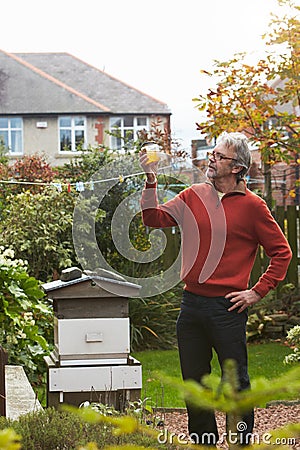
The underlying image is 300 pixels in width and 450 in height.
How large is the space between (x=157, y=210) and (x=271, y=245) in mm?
572

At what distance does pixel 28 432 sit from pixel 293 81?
6.26 meters

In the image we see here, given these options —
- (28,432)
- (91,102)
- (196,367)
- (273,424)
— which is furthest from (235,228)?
(91,102)

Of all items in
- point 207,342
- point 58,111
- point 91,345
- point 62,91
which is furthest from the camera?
point 62,91

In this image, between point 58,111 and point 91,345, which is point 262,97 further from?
point 58,111

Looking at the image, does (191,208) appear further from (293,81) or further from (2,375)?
(293,81)

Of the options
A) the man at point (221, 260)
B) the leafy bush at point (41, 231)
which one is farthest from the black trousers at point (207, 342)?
the leafy bush at point (41, 231)

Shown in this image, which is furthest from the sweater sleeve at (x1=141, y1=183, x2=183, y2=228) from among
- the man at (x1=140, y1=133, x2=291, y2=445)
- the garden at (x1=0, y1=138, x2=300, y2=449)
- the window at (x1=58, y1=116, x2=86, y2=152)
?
the window at (x1=58, y1=116, x2=86, y2=152)

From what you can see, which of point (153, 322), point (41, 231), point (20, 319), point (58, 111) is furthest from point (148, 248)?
point (58, 111)

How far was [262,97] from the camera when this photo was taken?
28.5ft

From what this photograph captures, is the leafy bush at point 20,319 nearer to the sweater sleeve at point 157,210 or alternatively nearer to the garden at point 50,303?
the garden at point 50,303

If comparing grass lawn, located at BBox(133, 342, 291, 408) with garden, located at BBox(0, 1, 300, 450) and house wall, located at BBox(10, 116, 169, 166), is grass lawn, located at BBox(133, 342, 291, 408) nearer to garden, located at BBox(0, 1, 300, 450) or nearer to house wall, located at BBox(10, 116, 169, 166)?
garden, located at BBox(0, 1, 300, 450)

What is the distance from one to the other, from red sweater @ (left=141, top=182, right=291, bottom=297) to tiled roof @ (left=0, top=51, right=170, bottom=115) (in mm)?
31073

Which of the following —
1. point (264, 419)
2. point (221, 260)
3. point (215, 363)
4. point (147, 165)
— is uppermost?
point (147, 165)

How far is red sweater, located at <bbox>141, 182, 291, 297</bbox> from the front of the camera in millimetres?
3582
